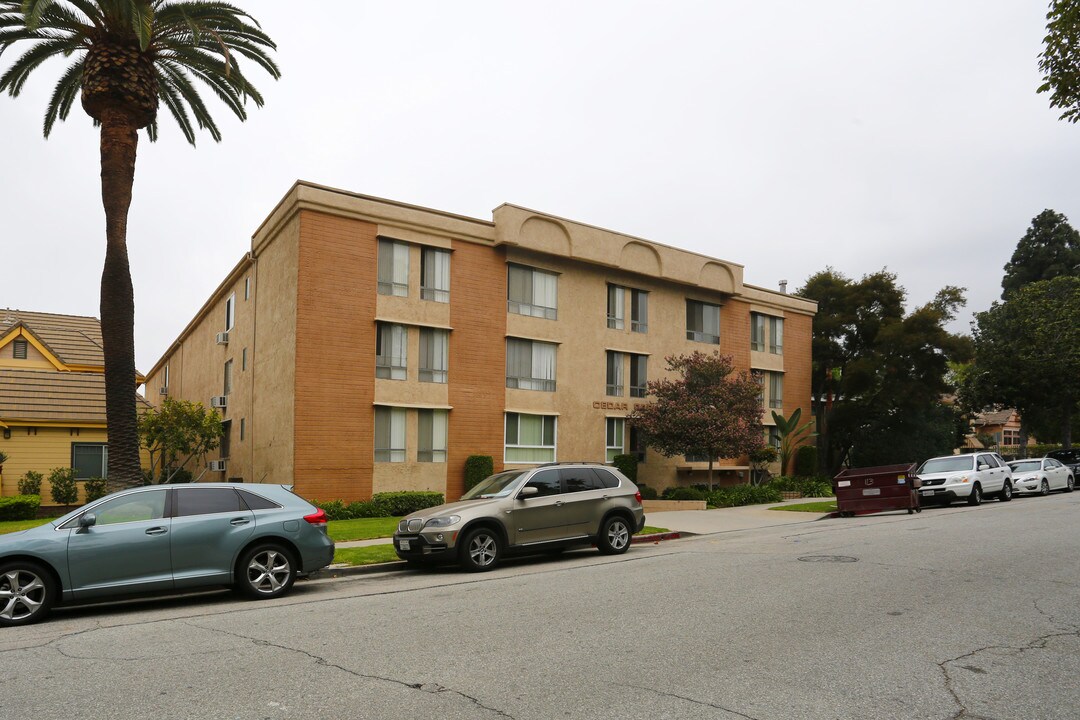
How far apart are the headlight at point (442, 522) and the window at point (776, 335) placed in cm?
2759

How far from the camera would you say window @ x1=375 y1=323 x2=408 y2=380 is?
25141 mm

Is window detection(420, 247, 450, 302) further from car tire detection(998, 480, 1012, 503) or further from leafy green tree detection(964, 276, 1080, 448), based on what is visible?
leafy green tree detection(964, 276, 1080, 448)

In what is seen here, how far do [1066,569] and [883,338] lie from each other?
29.1 metres

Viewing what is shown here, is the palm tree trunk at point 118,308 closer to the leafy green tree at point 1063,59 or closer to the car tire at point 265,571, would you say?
the car tire at point 265,571

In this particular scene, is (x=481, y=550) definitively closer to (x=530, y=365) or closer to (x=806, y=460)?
(x=530, y=365)

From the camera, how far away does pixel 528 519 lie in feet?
43.9

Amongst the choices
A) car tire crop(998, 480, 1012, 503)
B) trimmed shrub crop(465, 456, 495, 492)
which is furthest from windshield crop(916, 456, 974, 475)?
trimmed shrub crop(465, 456, 495, 492)

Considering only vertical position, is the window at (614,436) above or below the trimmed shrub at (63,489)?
above

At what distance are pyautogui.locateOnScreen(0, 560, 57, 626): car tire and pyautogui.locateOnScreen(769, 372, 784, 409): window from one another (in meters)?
32.2

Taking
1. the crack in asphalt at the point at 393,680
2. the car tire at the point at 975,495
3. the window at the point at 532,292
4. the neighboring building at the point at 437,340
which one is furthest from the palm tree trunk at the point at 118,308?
the car tire at the point at 975,495

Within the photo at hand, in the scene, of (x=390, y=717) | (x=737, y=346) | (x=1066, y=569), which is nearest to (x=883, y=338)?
(x=737, y=346)

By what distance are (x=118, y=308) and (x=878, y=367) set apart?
32.9 metres

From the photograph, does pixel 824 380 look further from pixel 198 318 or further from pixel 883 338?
pixel 198 318

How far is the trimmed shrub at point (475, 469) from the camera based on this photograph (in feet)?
85.6
